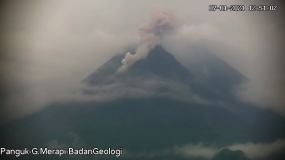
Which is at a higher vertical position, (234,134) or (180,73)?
(180,73)

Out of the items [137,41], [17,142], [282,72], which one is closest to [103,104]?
[137,41]

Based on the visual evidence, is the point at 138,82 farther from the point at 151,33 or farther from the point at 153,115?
the point at 151,33

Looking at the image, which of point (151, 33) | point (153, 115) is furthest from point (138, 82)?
point (151, 33)

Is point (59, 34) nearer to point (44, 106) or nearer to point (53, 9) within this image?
point (53, 9)

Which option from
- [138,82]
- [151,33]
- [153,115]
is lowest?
[153,115]

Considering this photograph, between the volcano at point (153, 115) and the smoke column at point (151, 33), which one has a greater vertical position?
the smoke column at point (151, 33)

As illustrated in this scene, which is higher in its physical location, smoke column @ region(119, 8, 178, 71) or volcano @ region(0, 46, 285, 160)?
smoke column @ region(119, 8, 178, 71)
